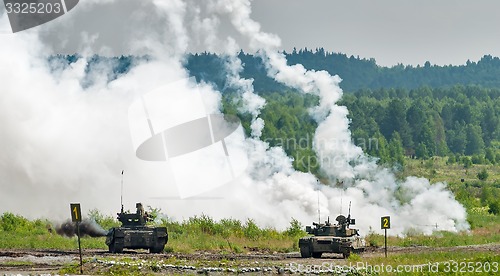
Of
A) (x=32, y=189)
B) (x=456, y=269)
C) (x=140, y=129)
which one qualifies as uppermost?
(x=140, y=129)

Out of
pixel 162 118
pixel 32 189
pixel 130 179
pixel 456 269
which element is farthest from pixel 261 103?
pixel 456 269

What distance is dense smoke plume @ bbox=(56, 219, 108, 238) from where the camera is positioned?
71875 millimetres

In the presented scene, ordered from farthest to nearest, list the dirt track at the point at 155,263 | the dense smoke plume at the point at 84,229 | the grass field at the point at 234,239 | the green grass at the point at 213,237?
the dense smoke plume at the point at 84,229
the green grass at the point at 213,237
the grass field at the point at 234,239
the dirt track at the point at 155,263

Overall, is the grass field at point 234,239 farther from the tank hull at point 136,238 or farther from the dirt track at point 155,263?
the tank hull at point 136,238

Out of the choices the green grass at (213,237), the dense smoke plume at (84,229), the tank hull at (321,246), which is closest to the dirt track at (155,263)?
the tank hull at (321,246)

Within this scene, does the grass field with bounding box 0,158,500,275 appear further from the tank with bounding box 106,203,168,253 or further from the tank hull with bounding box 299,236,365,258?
the tank with bounding box 106,203,168,253

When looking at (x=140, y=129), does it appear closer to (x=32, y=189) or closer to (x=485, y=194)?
(x=32, y=189)

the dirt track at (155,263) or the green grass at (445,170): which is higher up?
the green grass at (445,170)

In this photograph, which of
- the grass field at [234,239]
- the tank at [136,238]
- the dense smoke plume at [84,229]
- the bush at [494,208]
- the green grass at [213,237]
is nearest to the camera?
the tank at [136,238]

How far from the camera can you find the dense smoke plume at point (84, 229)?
236ft

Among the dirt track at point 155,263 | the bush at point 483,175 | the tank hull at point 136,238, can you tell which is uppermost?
the bush at point 483,175

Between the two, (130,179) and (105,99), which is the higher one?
(105,99)

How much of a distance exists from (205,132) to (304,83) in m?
11.4

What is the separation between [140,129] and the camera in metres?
90.9
